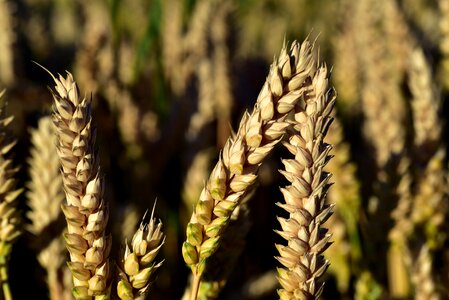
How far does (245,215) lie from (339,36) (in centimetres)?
152

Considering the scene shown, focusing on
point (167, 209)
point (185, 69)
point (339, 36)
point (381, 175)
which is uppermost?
point (339, 36)

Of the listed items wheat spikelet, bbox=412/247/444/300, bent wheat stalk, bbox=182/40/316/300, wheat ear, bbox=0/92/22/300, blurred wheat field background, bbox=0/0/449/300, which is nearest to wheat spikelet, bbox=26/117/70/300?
blurred wheat field background, bbox=0/0/449/300

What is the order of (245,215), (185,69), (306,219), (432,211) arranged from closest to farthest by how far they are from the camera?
(306,219) < (245,215) < (432,211) < (185,69)

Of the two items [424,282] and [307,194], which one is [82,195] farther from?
[424,282]

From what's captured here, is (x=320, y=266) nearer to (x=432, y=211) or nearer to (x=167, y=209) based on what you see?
(x=432, y=211)

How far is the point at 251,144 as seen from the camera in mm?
750

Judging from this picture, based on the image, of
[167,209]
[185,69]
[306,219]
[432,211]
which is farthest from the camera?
[185,69]

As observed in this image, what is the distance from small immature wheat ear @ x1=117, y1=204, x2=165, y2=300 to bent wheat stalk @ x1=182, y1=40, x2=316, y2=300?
4 centimetres

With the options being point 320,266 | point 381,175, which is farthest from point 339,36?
point 320,266

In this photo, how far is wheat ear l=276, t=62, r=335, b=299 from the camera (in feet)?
2.47

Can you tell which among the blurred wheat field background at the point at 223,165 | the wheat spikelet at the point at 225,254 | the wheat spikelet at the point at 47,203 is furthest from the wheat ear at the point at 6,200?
the wheat spikelet at the point at 225,254

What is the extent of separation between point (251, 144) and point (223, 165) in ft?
0.14

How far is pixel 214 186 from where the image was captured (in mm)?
772

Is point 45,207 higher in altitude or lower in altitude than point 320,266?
higher
